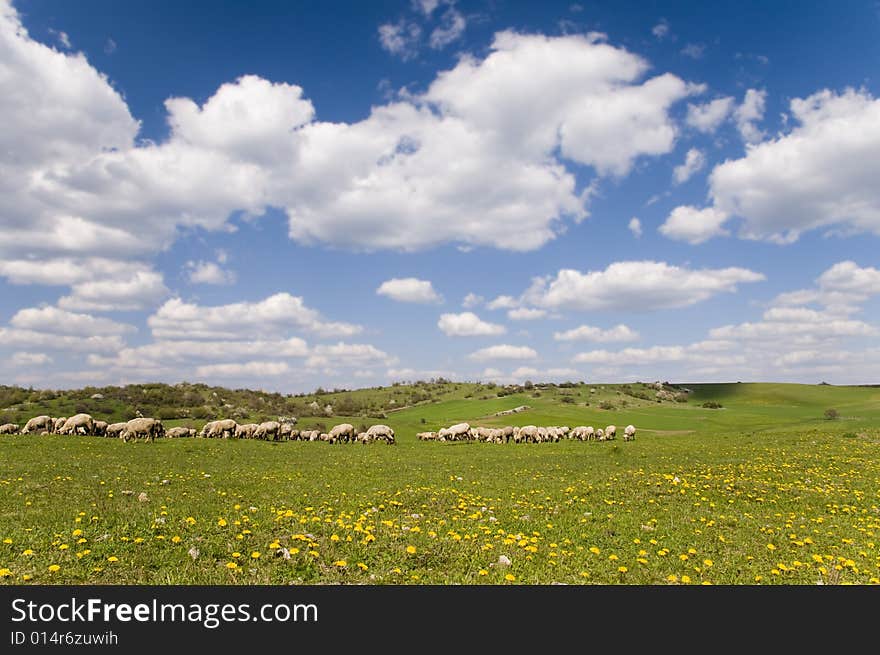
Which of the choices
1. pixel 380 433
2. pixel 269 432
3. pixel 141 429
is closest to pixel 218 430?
pixel 269 432

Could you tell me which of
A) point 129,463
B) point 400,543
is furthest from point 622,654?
point 129,463

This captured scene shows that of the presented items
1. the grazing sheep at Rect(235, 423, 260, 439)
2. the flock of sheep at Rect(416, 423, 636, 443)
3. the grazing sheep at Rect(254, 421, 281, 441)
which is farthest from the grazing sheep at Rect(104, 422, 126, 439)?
the flock of sheep at Rect(416, 423, 636, 443)

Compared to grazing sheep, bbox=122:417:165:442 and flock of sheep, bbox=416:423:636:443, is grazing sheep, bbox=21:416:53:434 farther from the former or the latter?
flock of sheep, bbox=416:423:636:443

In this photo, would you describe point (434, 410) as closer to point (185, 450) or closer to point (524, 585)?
point (185, 450)

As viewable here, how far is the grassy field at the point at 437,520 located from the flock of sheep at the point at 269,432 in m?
12.7

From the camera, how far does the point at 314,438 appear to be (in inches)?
2026

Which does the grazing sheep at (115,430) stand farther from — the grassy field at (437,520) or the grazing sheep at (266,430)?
the grassy field at (437,520)

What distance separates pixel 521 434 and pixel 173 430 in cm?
A: 3589

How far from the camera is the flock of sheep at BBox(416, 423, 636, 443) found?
53.4 metres

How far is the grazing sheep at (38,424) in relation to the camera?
4209 cm

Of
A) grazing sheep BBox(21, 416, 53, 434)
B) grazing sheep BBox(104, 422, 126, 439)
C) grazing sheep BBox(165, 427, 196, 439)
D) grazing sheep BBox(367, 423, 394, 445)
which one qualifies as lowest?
grazing sheep BBox(367, 423, 394, 445)

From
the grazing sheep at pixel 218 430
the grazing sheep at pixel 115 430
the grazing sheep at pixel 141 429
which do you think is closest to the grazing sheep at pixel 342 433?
the grazing sheep at pixel 218 430

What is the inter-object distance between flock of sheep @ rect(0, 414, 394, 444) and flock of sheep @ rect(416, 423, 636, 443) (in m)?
8.30

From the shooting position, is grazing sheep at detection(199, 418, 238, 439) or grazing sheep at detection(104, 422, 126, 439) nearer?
grazing sheep at detection(104, 422, 126, 439)
